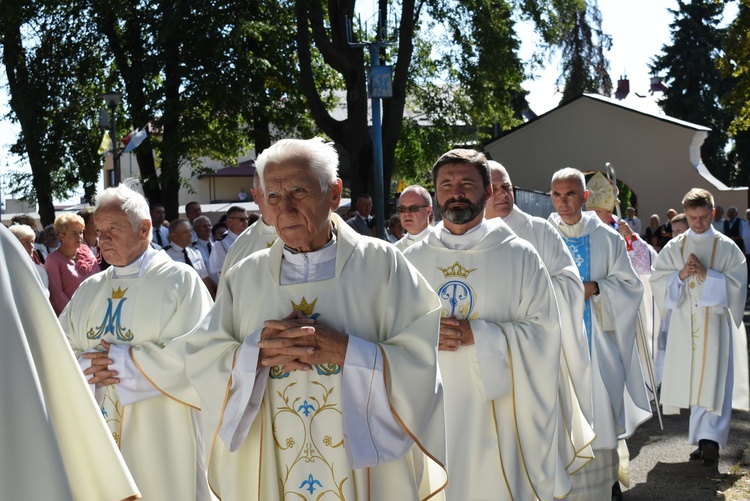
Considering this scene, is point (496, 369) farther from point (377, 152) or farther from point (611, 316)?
point (377, 152)

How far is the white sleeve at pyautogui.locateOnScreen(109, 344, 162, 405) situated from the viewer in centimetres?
504

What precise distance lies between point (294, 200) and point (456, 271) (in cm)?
163

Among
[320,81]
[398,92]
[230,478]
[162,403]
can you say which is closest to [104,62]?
[320,81]

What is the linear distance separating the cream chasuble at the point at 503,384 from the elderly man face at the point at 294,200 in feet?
4.67

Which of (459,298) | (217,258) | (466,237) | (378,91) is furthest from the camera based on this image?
(378,91)

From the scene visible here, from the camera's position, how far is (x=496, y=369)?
482cm

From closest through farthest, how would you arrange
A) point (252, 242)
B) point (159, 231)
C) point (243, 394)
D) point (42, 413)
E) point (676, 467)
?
point (42, 413) < point (243, 394) < point (252, 242) < point (676, 467) < point (159, 231)

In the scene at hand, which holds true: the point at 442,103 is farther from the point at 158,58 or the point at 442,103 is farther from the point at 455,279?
the point at 455,279

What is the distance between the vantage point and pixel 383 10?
58.1 ft

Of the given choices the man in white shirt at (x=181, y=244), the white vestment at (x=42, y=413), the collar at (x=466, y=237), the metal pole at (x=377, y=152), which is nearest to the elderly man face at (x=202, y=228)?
the man in white shirt at (x=181, y=244)

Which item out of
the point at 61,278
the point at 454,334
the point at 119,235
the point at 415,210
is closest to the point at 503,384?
the point at 454,334

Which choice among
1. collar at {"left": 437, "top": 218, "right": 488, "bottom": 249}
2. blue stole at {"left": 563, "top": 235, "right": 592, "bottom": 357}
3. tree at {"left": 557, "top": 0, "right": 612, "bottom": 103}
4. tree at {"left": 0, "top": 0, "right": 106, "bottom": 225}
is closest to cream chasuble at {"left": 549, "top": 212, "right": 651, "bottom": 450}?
blue stole at {"left": 563, "top": 235, "right": 592, "bottom": 357}

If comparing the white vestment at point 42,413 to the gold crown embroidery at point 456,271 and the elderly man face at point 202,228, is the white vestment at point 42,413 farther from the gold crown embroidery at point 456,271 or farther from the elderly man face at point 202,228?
the elderly man face at point 202,228

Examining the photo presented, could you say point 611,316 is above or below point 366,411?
below
